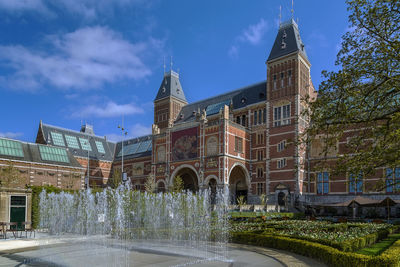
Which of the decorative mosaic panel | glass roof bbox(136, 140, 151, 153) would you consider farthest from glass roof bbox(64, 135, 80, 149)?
the decorative mosaic panel

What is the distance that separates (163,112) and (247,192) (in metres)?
21.7

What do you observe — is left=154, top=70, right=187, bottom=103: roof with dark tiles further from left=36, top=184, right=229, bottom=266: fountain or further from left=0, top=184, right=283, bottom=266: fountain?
left=36, top=184, right=229, bottom=266: fountain

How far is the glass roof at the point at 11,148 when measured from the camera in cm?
4261

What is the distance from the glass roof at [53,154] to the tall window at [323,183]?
33.7m

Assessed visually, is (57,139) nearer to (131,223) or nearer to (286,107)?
(131,223)

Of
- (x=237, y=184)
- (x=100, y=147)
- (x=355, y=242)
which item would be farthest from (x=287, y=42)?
(x=100, y=147)

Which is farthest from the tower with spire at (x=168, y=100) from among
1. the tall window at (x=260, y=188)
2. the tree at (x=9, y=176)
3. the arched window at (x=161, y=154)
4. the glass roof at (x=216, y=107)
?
the tree at (x=9, y=176)

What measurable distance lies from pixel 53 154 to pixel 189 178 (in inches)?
779

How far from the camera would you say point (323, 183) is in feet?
140

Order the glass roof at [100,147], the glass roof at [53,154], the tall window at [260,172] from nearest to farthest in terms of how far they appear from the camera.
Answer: the tall window at [260,172] < the glass roof at [53,154] < the glass roof at [100,147]

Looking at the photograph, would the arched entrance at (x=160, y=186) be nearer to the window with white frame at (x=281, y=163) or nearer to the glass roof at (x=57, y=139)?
the window with white frame at (x=281, y=163)

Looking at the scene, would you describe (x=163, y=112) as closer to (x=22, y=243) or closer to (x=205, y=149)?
(x=205, y=149)

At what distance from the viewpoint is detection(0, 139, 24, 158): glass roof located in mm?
42606

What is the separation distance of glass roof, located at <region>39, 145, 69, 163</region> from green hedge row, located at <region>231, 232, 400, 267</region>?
36112 mm
